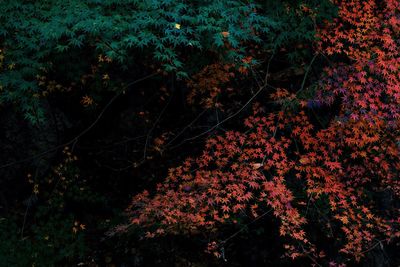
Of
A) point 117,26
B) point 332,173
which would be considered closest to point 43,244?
point 117,26

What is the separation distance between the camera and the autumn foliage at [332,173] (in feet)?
20.6

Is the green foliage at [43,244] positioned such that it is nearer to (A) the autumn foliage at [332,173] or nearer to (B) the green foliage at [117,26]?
(A) the autumn foliage at [332,173]

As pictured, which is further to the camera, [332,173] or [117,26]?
[332,173]

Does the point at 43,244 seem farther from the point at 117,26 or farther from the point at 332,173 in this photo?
the point at 332,173

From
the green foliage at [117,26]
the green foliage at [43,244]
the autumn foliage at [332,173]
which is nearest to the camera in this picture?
the green foliage at [117,26]

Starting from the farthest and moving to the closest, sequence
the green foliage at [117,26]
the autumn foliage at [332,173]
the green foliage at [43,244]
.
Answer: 1. the green foliage at [43,244]
2. the autumn foliage at [332,173]
3. the green foliage at [117,26]

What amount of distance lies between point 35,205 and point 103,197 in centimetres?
150

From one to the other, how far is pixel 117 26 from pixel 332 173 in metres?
4.77

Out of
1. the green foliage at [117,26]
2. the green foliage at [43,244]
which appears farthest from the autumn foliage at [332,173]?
the green foliage at [43,244]

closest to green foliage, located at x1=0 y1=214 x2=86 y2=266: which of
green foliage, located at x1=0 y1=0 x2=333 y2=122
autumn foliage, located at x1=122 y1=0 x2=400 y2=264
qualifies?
autumn foliage, located at x1=122 y1=0 x2=400 y2=264

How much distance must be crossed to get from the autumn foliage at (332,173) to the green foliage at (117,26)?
46.1 inches

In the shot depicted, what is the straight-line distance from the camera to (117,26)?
5121 millimetres

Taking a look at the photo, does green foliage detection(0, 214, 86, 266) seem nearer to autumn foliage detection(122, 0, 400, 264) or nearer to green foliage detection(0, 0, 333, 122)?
autumn foliage detection(122, 0, 400, 264)

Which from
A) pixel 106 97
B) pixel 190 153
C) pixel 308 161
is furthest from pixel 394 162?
pixel 106 97
